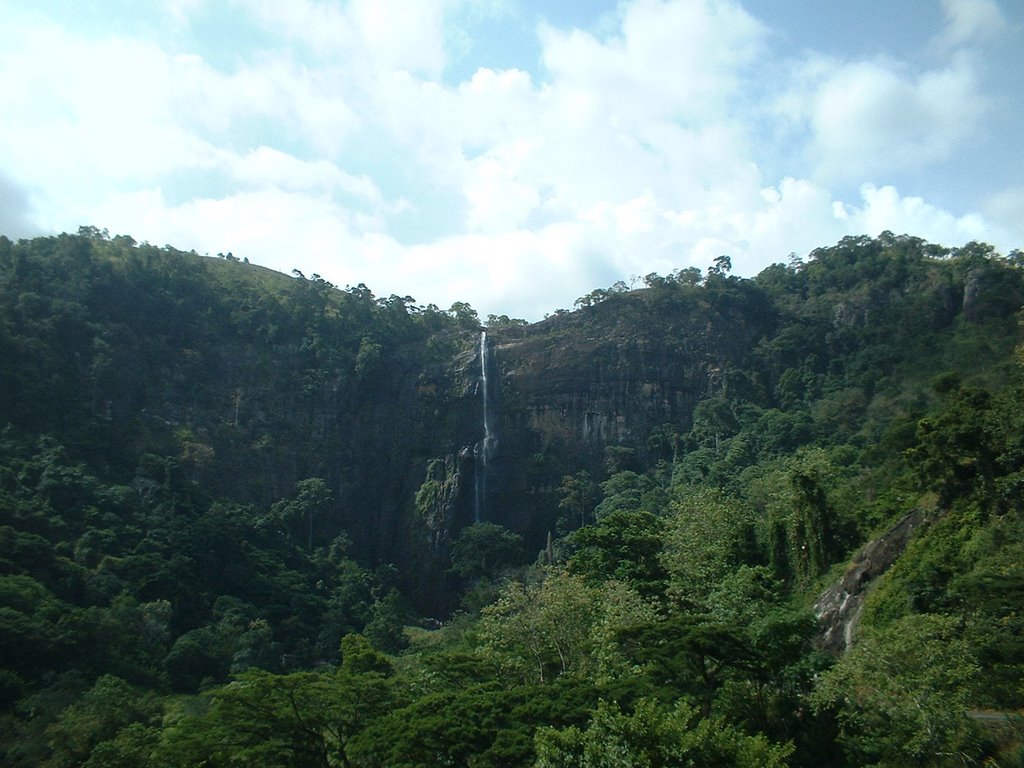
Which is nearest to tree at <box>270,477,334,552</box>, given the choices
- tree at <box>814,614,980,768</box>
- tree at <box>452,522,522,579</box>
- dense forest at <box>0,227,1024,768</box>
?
dense forest at <box>0,227,1024,768</box>

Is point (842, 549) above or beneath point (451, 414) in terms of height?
beneath

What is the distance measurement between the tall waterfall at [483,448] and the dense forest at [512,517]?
0.84 feet

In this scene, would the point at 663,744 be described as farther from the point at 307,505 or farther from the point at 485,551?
the point at 307,505

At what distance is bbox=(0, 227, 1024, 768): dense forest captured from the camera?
61.2ft

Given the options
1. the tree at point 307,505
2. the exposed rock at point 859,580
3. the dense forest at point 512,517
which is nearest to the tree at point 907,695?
the dense forest at point 512,517

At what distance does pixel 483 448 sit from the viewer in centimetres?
6775

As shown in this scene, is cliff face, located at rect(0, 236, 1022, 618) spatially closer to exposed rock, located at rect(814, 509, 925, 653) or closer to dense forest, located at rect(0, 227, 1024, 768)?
dense forest, located at rect(0, 227, 1024, 768)

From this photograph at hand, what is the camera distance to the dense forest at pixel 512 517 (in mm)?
18641

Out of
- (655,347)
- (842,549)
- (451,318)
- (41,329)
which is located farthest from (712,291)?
(41,329)

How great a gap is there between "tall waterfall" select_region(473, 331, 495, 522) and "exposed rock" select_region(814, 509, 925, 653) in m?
39.3

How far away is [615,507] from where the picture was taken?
5850cm

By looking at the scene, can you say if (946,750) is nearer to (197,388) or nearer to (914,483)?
(914,483)

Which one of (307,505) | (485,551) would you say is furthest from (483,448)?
(307,505)

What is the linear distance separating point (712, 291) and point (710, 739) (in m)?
68.0
